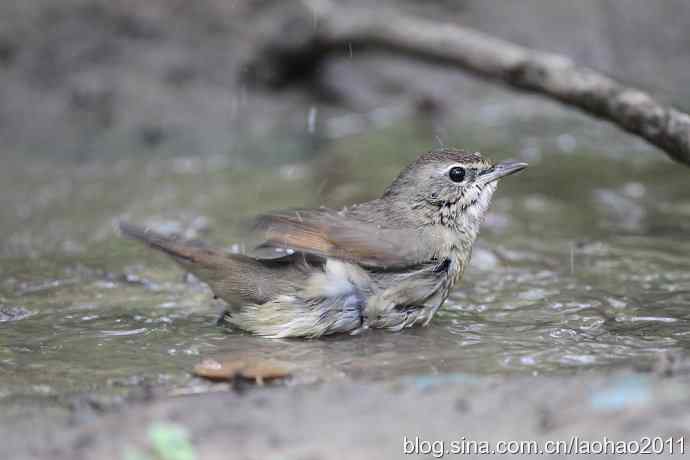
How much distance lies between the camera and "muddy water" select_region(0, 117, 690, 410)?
431 cm

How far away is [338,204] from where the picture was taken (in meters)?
7.33

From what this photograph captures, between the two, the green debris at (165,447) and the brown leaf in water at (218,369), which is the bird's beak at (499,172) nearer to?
the brown leaf in water at (218,369)

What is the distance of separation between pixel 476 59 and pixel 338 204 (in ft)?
5.74

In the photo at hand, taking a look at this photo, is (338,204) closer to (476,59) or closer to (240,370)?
(476,59)

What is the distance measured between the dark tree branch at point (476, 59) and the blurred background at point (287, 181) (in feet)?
1.20

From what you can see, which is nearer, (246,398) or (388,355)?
(246,398)

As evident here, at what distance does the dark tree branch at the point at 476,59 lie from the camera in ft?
19.0

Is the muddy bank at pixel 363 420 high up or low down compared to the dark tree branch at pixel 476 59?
down

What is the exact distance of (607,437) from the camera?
10.2 ft

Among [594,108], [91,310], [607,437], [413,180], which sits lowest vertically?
[91,310]

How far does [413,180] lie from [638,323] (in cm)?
148

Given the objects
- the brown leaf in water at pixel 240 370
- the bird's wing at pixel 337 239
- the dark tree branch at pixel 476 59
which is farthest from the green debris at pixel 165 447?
the dark tree branch at pixel 476 59

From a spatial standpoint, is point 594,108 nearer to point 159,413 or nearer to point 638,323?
point 638,323

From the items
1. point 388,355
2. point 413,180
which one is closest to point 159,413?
point 388,355
